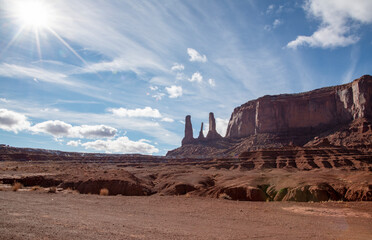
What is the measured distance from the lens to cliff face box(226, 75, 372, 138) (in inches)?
3912

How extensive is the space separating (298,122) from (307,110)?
6.76m

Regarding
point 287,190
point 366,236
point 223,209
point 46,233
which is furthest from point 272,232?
point 287,190

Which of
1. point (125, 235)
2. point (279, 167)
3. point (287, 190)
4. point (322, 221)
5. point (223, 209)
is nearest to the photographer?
point (125, 235)

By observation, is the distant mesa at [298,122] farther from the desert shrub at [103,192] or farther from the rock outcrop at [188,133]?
the desert shrub at [103,192]

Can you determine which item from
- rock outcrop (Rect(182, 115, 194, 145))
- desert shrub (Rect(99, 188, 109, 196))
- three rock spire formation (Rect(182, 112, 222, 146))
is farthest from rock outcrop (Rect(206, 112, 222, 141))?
desert shrub (Rect(99, 188, 109, 196))

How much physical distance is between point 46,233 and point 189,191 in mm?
21474

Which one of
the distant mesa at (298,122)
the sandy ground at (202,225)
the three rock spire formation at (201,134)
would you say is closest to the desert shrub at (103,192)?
the sandy ground at (202,225)

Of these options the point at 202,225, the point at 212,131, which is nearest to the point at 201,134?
the point at 212,131

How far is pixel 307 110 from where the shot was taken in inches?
4749

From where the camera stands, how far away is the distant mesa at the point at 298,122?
309ft

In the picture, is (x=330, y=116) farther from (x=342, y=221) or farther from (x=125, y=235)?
(x=125, y=235)

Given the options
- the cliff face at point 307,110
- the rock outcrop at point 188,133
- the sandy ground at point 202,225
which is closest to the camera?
the sandy ground at point 202,225

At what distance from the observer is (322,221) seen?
13.2 m

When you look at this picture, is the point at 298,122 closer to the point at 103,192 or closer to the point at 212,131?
the point at 212,131
